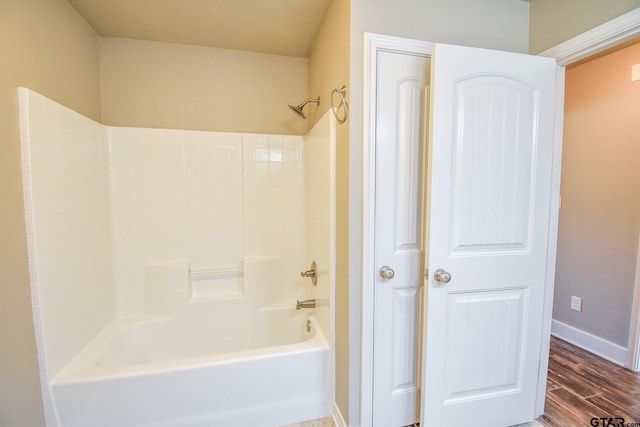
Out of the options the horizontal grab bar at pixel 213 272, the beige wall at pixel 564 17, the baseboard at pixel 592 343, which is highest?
the beige wall at pixel 564 17

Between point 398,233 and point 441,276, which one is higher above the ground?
point 398,233

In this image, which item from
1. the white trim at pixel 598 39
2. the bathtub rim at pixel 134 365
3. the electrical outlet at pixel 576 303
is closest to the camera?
the white trim at pixel 598 39

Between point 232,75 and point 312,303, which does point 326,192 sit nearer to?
point 312,303

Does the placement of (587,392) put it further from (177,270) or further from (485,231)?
(177,270)

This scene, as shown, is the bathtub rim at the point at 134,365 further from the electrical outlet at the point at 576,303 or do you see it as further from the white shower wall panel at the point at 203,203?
the electrical outlet at the point at 576,303

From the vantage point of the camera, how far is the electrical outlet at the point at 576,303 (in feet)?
7.52

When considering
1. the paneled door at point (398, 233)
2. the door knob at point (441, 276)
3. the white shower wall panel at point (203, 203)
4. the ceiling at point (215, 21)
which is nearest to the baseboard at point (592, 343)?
the paneled door at point (398, 233)

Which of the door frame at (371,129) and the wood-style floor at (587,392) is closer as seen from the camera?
the door frame at (371,129)

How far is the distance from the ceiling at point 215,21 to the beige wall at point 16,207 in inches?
14.5

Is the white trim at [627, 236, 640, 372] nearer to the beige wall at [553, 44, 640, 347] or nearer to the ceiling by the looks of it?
the beige wall at [553, 44, 640, 347]

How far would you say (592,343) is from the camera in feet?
7.23

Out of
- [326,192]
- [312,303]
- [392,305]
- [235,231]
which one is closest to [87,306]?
[235,231]

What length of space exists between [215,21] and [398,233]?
1.74 meters

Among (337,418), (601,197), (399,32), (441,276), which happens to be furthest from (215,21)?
(601,197)
